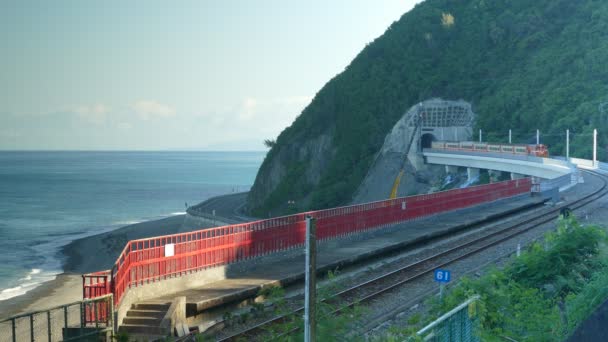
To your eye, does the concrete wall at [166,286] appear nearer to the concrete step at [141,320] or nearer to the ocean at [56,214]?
the concrete step at [141,320]

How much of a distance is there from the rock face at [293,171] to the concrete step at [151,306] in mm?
73304

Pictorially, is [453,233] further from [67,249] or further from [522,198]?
[67,249]

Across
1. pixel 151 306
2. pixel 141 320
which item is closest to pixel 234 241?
pixel 151 306

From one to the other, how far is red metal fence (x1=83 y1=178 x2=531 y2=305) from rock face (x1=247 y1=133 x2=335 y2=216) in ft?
186

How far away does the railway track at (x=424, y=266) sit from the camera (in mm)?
14759

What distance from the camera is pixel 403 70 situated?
10638 centimetres

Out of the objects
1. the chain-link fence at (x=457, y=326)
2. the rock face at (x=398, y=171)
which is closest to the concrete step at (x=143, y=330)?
the chain-link fence at (x=457, y=326)

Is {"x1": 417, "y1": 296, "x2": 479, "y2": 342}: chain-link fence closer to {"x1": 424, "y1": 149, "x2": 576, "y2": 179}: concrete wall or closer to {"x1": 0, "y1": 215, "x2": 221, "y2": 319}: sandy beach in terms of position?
{"x1": 0, "y1": 215, "x2": 221, "y2": 319}: sandy beach

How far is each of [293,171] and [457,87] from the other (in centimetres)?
2650

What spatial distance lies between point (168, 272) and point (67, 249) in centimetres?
5306

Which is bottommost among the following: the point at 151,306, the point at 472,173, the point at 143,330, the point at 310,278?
the point at 143,330

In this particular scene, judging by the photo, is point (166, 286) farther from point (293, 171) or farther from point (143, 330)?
point (293, 171)

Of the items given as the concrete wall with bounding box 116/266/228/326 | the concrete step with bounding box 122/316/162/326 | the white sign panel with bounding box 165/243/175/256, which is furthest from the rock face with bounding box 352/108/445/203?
the concrete step with bounding box 122/316/162/326

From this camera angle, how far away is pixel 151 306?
1616 centimetres
